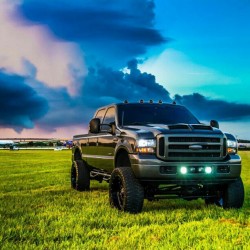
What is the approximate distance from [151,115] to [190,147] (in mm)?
1908

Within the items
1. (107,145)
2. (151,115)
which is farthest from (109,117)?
(151,115)

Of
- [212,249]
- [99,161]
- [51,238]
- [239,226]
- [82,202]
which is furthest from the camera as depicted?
[99,161]

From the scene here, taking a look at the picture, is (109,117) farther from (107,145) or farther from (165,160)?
(165,160)

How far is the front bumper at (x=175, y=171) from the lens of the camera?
905cm

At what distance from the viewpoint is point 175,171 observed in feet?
30.0

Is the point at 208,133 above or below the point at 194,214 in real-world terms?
above

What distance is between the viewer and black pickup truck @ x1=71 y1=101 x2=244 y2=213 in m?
9.12

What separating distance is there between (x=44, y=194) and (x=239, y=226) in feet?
20.5

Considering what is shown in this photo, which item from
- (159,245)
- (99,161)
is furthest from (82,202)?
(159,245)

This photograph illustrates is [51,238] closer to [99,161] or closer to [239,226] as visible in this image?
[239,226]

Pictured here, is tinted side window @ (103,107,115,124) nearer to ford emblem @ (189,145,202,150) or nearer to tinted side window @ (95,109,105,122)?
tinted side window @ (95,109,105,122)

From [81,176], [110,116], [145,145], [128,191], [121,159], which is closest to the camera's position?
[128,191]

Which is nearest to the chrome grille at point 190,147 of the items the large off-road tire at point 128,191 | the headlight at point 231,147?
the headlight at point 231,147

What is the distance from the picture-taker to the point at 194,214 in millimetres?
9172
